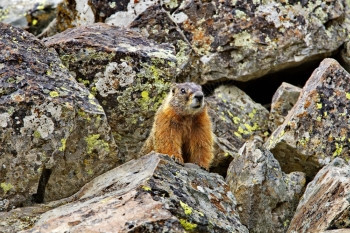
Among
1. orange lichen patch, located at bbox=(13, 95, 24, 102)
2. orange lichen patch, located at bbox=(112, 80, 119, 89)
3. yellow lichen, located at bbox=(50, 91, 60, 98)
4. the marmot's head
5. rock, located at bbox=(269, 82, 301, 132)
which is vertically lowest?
rock, located at bbox=(269, 82, 301, 132)

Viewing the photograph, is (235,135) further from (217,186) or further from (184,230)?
(184,230)

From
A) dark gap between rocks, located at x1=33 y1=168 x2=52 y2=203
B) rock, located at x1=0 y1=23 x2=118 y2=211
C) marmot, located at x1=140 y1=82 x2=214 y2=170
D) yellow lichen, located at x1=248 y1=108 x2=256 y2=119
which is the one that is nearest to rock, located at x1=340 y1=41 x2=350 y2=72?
yellow lichen, located at x1=248 y1=108 x2=256 y2=119

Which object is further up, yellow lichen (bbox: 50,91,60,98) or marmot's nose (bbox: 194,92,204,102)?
yellow lichen (bbox: 50,91,60,98)

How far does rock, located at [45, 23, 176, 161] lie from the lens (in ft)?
37.1

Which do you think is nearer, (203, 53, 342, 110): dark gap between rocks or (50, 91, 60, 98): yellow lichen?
(50, 91, 60, 98): yellow lichen

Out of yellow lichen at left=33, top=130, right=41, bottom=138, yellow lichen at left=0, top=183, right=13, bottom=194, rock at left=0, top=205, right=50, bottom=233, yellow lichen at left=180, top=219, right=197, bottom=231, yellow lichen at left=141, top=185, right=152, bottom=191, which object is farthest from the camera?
yellow lichen at left=33, top=130, right=41, bottom=138

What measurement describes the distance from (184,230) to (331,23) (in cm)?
824

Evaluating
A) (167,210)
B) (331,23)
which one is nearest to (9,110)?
(167,210)

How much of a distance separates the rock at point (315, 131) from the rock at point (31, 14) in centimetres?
717

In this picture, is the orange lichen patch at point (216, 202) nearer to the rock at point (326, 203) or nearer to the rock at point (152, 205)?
the rock at point (152, 205)

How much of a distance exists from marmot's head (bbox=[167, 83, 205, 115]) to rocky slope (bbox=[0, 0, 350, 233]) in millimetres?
456

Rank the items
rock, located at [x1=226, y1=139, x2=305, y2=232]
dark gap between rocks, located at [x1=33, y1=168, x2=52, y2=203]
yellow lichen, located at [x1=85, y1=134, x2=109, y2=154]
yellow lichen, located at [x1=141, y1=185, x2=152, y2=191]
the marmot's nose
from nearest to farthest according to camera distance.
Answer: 1. yellow lichen, located at [x1=141, y1=185, x2=152, y2=191]
2. dark gap between rocks, located at [x1=33, y1=168, x2=52, y2=203]
3. yellow lichen, located at [x1=85, y1=134, x2=109, y2=154]
4. rock, located at [x1=226, y1=139, x2=305, y2=232]
5. the marmot's nose

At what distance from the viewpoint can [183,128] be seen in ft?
37.1

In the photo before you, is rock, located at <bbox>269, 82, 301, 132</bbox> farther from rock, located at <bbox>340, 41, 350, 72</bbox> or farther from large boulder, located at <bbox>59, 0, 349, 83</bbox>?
rock, located at <bbox>340, 41, 350, 72</bbox>
